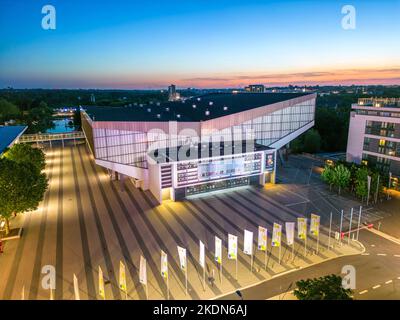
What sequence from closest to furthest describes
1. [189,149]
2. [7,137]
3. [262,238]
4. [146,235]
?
[262,238] → [146,235] → [189,149] → [7,137]

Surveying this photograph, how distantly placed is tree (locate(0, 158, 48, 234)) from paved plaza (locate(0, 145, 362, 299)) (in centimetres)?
339

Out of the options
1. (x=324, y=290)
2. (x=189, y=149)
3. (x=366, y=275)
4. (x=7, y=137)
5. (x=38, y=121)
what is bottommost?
(x=366, y=275)

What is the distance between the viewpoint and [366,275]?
23.3 meters

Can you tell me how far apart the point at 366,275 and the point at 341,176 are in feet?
63.7

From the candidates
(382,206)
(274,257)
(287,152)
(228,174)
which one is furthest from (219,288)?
(287,152)

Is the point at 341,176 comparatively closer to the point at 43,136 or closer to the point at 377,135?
the point at 377,135

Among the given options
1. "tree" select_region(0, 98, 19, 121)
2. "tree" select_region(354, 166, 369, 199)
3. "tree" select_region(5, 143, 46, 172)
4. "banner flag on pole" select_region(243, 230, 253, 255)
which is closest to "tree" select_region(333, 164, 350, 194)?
"tree" select_region(354, 166, 369, 199)

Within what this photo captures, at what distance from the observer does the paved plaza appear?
22266 millimetres

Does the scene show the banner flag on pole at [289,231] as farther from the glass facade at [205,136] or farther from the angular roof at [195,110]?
the angular roof at [195,110]

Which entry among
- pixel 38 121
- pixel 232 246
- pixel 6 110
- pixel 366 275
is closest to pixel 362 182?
pixel 366 275

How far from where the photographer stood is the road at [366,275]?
833 inches

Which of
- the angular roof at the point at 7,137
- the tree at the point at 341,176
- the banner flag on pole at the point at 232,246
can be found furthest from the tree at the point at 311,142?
the angular roof at the point at 7,137

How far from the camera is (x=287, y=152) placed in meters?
63.2

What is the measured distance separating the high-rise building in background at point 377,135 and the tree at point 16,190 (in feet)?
161
